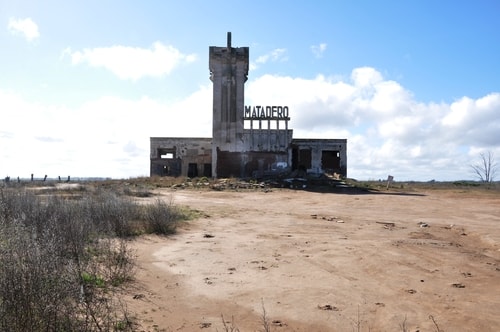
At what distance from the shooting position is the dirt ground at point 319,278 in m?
5.78

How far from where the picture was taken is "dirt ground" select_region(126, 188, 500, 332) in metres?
5.78

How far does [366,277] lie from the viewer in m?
7.82

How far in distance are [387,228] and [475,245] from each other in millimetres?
2851

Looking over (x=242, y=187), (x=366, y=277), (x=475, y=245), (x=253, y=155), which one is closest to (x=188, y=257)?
(x=366, y=277)

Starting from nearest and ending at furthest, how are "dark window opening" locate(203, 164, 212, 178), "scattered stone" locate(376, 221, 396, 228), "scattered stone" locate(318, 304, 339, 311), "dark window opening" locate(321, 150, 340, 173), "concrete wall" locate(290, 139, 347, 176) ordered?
1. "scattered stone" locate(318, 304, 339, 311)
2. "scattered stone" locate(376, 221, 396, 228)
3. "dark window opening" locate(203, 164, 212, 178)
4. "concrete wall" locate(290, 139, 347, 176)
5. "dark window opening" locate(321, 150, 340, 173)

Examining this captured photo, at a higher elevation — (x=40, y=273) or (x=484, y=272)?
(x=40, y=273)

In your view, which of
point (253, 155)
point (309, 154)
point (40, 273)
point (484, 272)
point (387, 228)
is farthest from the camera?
point (309, 154)

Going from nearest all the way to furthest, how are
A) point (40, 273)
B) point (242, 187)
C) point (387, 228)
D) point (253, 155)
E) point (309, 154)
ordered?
point (40, 273) → point (387, 228) → point (242, 187) → point (253, 155) → point (309, 154)

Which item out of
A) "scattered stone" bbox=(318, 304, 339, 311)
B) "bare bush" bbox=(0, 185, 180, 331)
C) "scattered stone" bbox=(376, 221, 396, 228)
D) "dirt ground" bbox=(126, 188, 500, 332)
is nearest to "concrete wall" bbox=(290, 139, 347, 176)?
"scattered stone" bbox=(376, 221, 396, 228)

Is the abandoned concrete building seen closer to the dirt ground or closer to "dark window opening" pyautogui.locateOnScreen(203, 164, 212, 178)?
"dark window opening" pyautogui.locateOnScreen(203, 164, 212, 178)

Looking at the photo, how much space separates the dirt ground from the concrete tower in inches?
1004

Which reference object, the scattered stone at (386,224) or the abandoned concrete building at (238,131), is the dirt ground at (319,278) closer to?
the scattered stone at (386,224)

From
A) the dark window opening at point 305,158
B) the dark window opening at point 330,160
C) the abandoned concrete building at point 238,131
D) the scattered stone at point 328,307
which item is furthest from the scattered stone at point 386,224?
the dark window opening at point 330,160

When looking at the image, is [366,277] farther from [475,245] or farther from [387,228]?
[387,228]
